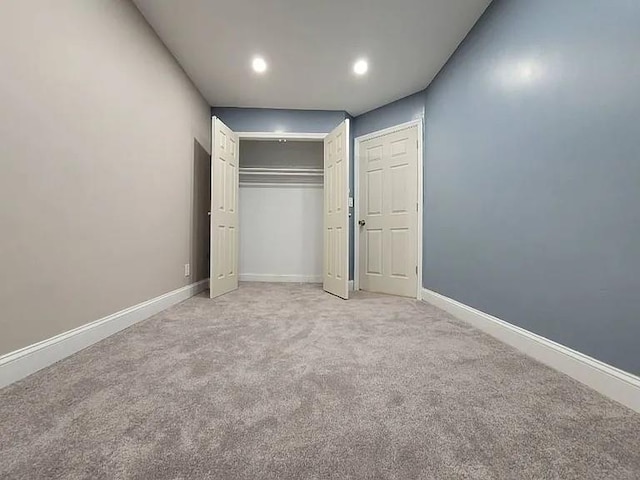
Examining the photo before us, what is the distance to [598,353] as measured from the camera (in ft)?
4.22

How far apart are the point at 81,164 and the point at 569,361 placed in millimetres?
2649

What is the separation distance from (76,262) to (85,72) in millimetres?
1049

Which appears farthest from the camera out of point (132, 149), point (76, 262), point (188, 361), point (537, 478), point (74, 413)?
point (132, 149)

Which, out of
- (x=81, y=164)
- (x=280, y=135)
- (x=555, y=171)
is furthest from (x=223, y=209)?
(x=555, y=171)

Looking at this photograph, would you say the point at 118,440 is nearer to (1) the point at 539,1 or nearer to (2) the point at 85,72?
(2) the point at 85,72

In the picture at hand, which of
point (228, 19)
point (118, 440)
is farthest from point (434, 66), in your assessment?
point (118, 440)

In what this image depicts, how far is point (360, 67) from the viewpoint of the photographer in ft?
9.62

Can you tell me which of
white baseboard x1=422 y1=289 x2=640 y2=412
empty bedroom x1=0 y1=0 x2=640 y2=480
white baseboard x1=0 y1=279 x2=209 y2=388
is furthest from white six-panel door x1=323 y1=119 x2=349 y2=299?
white baseboard x1=0 y1=279 x2=209 y2=388

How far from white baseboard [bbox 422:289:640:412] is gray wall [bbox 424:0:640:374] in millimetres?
42

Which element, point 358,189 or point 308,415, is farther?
point 358,189

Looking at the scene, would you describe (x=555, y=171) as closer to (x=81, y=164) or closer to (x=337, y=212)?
(x=337, y=212)

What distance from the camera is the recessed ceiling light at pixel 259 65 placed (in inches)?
111

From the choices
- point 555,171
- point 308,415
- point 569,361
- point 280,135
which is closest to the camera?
point 308,415

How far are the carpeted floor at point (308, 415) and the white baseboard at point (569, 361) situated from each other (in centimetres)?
5
